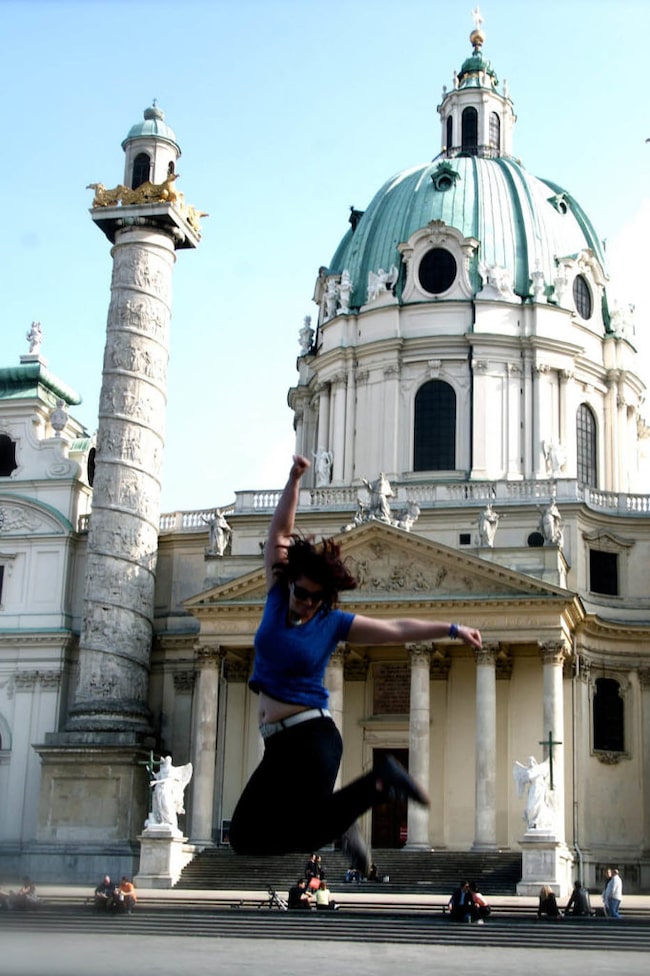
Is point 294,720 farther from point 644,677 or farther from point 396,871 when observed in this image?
point 644,677

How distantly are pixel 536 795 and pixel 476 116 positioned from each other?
34626mm

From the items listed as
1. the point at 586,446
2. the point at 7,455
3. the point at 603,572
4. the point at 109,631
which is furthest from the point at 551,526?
the point at 7,455

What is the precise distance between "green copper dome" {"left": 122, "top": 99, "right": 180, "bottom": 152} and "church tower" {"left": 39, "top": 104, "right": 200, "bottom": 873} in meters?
0.20

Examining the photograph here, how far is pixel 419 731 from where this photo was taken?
144 feet

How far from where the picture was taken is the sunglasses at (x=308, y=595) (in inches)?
168

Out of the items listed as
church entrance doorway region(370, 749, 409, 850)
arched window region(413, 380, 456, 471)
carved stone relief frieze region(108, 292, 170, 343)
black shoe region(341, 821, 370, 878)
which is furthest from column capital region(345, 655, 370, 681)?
black shoe region(341, 821, 370, 878)

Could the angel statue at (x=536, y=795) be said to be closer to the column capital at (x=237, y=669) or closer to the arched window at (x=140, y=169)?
the column capital at (x=237, y=669)

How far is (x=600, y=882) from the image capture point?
4603cm

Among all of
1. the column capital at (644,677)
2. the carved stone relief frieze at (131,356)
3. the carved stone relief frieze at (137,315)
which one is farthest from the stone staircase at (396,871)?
the carved stone relief frieze at (137,315)

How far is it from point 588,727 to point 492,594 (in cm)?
679

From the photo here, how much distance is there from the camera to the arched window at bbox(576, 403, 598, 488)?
184 feet

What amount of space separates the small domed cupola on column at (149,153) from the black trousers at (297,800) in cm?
4835

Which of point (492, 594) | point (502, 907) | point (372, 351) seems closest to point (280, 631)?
point (502, 907)

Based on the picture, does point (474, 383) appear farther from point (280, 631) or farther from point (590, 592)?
point (280, 631)
